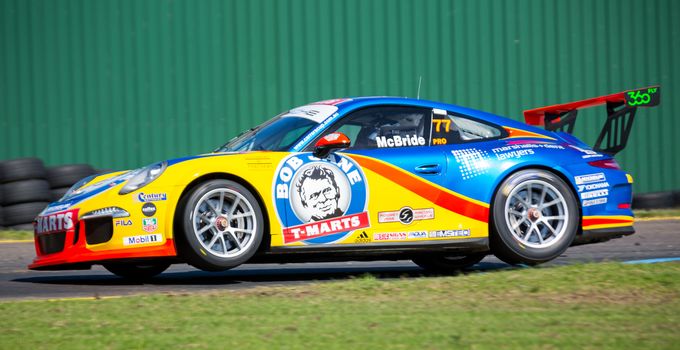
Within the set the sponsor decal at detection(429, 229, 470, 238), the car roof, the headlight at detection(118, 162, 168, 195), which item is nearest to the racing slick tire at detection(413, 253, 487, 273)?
the sponsor decal at detection(429, 229, 470, 238)

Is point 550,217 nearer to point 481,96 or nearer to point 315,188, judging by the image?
point 315,188

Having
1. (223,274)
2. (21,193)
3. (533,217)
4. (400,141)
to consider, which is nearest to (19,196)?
(21,193)

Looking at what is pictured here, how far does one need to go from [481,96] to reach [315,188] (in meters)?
7.99

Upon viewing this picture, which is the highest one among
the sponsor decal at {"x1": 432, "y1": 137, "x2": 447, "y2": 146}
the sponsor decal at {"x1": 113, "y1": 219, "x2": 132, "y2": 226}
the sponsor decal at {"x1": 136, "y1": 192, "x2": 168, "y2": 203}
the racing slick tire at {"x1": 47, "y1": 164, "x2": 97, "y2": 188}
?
the sponsor decal at {"x1": 432, "y1": 137, "x2": 447, "y2": 146}

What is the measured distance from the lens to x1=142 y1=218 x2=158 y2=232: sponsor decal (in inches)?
248

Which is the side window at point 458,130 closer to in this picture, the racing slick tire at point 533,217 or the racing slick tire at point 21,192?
the racing slick tire at point 533,217

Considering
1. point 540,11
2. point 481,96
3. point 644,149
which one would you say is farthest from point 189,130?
point 644,149

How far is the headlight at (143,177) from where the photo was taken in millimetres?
6414

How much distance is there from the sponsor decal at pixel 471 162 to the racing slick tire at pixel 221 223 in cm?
157

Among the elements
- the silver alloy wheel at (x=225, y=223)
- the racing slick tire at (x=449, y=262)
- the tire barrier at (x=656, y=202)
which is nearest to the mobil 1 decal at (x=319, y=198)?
the silver alloy wheel at (x=225, y=223)

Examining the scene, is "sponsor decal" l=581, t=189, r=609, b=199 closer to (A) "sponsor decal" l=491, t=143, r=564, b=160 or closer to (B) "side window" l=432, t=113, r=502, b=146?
(A) "sponsor decal" l=491, t=143, r=564, b=160

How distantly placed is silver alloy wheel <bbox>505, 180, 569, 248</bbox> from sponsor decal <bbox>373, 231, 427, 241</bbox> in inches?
28.6

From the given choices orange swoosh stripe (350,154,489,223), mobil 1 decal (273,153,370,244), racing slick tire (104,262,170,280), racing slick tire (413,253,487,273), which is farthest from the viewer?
racing slick tire (413,253,487,273)

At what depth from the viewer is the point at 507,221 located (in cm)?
696
